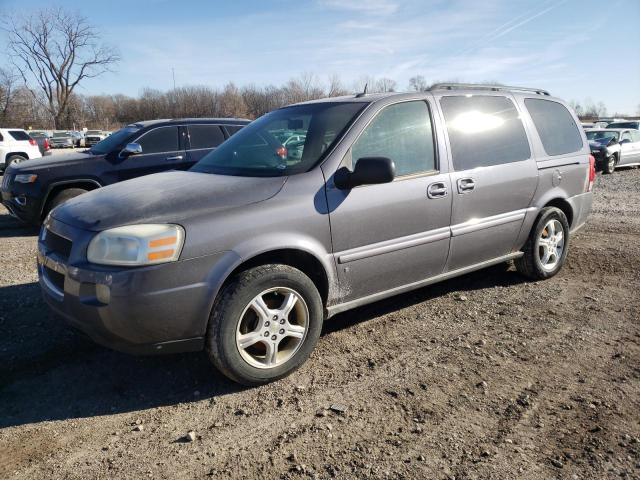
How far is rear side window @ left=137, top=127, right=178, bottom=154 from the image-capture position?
768cm

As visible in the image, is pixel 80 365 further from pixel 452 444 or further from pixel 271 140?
pixel 452 444

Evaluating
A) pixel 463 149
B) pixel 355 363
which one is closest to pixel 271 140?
pixel 463 149

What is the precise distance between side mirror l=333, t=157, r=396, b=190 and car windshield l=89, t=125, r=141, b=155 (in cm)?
562

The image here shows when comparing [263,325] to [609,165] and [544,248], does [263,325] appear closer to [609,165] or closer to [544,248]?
[544,248]

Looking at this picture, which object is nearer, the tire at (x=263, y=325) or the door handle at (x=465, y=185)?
the tire at (x=263, y=325)

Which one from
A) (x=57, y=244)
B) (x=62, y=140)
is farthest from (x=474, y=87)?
(x=62, y=140)

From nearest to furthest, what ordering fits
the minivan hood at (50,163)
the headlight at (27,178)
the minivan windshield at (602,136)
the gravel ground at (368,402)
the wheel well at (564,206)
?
the gravel ground at (368,402)
the wheel well at (564,206)
the headlight at (27,178)
the minivan hood at (50,163)
the minivan windshield at (602,136)

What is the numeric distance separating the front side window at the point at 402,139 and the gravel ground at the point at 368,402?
130cm

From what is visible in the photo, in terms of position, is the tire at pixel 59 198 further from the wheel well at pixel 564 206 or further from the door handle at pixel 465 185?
the wheel well at pixel 564 206

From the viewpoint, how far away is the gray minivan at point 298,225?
2684 millimetres

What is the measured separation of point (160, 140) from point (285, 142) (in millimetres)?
4788

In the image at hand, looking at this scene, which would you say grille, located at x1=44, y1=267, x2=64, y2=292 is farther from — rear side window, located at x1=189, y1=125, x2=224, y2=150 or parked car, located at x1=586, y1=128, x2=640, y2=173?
parked car, located at x1=586, y1=128, x2=640, y2=173

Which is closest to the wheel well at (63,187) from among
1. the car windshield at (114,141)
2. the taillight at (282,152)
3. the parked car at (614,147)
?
the car windshield at (114,141)

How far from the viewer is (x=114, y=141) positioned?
7.80 metres
